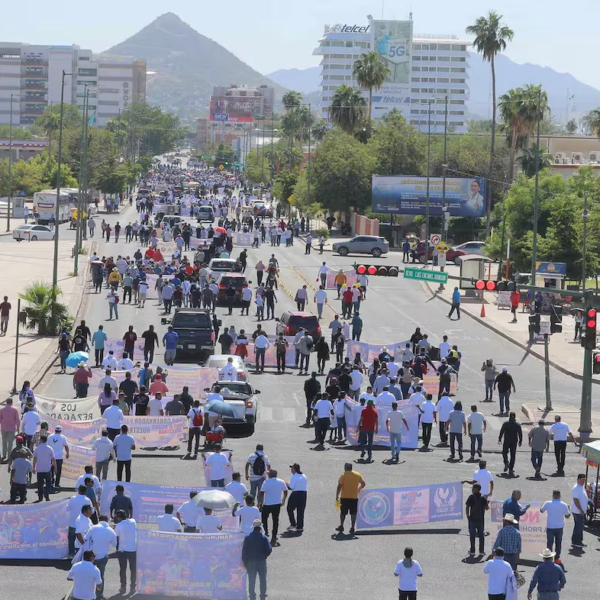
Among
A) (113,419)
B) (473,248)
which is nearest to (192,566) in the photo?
(113,419)

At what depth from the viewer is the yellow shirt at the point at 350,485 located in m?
19.5

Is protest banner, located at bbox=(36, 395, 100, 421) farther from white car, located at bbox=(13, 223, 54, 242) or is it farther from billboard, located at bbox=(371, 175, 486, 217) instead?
billboard, located at bbox=(371, 175, 486, 217)

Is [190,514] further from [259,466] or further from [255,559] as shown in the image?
[259,466]

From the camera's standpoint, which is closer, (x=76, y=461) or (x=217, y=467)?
(x=217, y=467)

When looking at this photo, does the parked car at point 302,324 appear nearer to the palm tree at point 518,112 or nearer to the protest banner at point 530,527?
the protest banner at point 530,527

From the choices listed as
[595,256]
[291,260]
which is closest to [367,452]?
[595,256]

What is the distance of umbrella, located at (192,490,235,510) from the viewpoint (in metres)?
17.8

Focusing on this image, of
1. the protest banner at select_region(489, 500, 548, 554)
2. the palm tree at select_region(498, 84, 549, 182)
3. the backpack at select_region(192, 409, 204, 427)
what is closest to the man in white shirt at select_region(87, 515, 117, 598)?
the protest banner at select_region(489, 500, 548, 554)

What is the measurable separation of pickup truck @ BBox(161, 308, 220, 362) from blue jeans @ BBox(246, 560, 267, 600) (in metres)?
22.1

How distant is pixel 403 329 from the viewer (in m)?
48.7

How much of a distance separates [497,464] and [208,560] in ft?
36.0

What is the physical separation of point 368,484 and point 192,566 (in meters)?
7.12

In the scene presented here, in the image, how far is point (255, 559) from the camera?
639 inches

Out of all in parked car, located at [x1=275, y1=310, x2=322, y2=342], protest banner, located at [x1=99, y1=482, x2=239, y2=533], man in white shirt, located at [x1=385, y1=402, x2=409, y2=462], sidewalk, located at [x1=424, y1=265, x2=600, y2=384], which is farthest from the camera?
sidewalk, located at [x1=424, y1=265, x2=600, y2=384]
